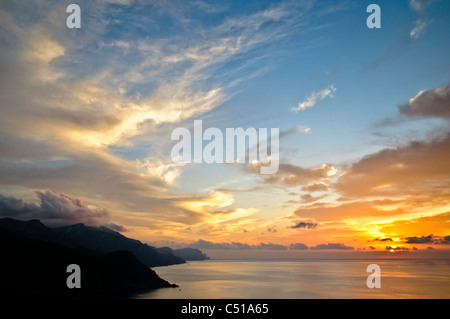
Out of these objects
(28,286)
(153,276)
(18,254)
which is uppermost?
(18,254)
